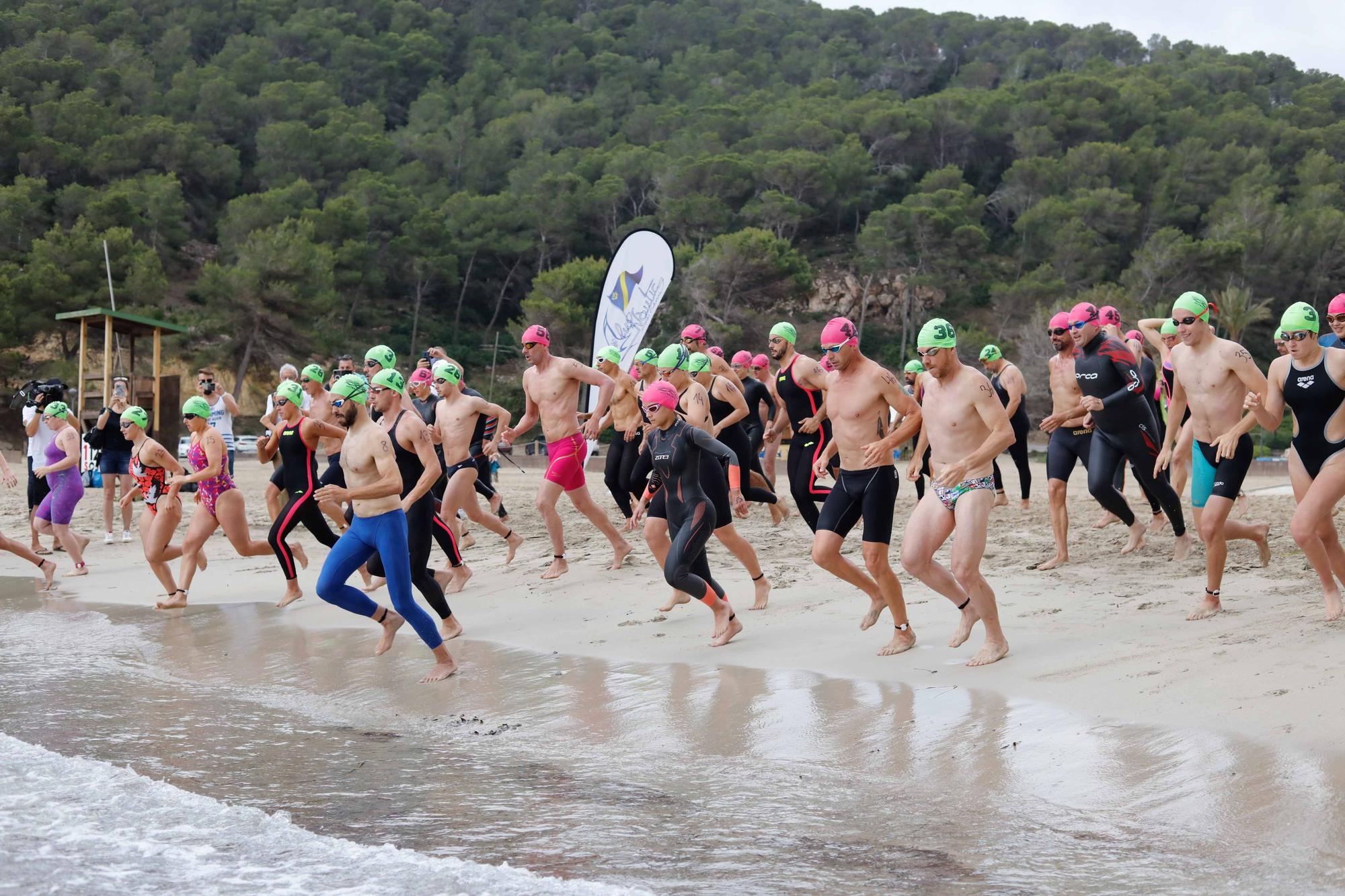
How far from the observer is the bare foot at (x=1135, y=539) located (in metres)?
9.08

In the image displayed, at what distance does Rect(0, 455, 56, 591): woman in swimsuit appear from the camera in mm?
9992

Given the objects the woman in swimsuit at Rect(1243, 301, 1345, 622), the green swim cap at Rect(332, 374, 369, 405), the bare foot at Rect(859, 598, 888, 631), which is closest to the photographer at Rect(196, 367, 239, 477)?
the green swim cap at Rect(332, 374, 369, 405)

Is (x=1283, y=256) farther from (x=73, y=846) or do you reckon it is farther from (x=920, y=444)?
(x=73, y=846)

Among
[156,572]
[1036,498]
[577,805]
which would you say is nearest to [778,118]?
[1036,498]

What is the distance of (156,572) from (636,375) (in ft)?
14.7

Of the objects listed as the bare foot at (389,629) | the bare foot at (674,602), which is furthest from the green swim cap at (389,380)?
the bare foot at (674,602)

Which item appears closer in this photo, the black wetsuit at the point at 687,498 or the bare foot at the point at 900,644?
the bare foot at the point at 900,644

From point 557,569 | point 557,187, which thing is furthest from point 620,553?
point 557,187

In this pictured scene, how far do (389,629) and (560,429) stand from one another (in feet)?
8.15

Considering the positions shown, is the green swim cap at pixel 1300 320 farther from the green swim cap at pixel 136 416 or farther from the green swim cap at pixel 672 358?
the green swim cap at pixel 136 416

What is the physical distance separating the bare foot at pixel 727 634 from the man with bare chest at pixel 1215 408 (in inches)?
97.1

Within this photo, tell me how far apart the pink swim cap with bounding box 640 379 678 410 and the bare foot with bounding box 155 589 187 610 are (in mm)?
4369

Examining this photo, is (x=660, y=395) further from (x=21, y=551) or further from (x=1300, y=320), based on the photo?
(x=21, y=551)

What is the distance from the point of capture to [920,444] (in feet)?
22.0
